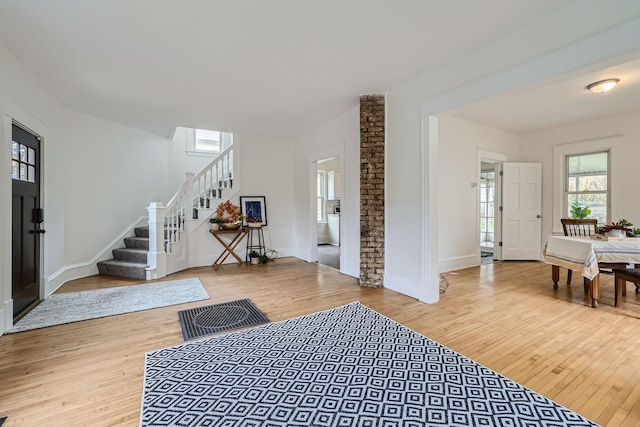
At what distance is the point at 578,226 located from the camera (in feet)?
14.2

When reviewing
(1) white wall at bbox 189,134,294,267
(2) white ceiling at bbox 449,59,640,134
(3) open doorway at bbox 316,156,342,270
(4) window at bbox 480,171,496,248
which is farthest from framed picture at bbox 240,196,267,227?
(4) window at bbox 480,171,496,248

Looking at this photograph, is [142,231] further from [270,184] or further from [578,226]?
[578,226]

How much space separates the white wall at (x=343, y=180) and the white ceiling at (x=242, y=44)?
713 mm

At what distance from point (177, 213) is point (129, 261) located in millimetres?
1098

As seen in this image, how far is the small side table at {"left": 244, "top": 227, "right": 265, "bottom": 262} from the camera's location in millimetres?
5980

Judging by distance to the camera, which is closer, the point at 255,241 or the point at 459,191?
the point at 459,191

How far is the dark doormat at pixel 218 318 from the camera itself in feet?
8.64

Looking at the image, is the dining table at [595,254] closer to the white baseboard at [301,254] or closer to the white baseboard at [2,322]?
the white baseboard at [301,254]

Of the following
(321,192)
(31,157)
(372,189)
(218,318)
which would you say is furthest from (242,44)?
(321,192)

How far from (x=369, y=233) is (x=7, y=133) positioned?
13.1 ft

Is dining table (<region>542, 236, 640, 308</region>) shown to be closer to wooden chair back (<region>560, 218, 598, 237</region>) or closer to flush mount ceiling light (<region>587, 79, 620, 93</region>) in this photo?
wooden chair back (<region>560, 218, 598, 237</region>)

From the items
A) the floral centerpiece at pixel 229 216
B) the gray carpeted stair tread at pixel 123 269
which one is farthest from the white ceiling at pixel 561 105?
the gray carpeted stair tread at pixel 123 269

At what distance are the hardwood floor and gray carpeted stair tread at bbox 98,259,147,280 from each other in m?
0.31

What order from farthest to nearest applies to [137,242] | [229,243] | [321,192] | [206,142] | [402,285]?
[321,192] → [206,142] → [229,243] → [137,242] → [402,285]
